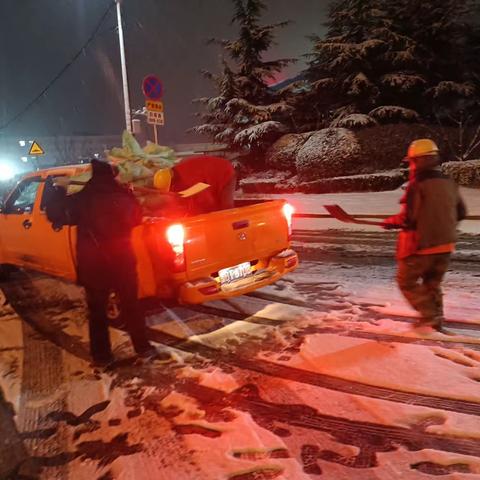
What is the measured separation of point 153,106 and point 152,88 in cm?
39

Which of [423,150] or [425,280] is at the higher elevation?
[423,150]

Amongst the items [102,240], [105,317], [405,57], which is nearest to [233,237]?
[102,240]

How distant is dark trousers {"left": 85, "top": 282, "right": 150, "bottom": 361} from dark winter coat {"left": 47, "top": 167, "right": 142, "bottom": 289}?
0.09 metres

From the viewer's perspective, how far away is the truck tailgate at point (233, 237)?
4.05 meters

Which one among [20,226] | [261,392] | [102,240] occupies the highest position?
[102,240]

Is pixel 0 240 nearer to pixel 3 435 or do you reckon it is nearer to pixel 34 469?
pixel 3 435

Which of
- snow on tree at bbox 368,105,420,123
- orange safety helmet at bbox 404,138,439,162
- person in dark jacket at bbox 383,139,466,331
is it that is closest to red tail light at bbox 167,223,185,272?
person in dark jacket at bbox 383,139,466,331

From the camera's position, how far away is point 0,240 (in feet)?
21.8

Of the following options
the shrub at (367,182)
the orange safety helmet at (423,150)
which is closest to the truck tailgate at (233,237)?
the orange safety helmet at (423,150)

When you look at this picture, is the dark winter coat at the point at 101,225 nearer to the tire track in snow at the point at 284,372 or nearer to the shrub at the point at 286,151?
the tire track in snow at the point at 284,372

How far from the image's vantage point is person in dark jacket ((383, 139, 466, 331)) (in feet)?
12.6

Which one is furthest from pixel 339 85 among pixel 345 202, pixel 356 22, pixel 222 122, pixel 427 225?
pixel 427 225

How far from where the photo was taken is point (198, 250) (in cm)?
408

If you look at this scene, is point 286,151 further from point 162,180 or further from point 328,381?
point 328,381
